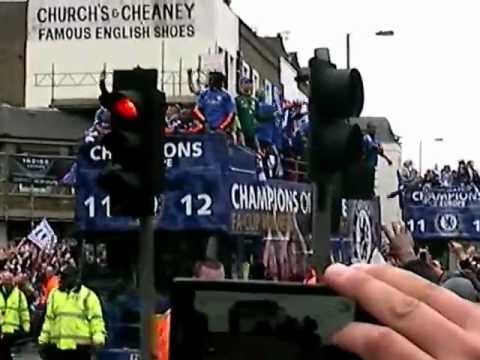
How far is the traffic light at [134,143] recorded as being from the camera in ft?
33.8

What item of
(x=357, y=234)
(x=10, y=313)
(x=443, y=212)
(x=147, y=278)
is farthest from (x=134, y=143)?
(x=443, y=212)

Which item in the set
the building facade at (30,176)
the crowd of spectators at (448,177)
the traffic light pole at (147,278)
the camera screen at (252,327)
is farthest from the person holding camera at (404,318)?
the building facade at (30,176)

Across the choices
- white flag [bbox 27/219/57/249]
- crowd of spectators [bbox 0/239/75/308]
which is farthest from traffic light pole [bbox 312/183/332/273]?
white flag [bbox 27/219/57/249]

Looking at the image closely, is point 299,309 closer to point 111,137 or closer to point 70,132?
point 111,137

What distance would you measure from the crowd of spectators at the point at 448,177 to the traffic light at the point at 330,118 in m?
26.1

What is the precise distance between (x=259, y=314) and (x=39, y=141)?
49967mm

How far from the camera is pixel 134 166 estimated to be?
1038 centimetres

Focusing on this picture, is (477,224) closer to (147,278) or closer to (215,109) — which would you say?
(215,109)

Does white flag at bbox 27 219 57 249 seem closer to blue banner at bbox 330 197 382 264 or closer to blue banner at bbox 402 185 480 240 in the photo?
blue banner at bbox 330 197 382 264

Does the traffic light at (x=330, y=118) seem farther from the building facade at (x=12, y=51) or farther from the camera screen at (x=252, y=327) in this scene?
the building facade at (x=12, y=51)

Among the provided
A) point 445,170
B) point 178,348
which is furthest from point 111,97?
point 445,170

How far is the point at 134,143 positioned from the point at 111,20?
5130 cm

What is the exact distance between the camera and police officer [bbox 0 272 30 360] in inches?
764

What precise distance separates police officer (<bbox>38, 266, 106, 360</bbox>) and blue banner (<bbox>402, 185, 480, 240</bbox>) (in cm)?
1856
